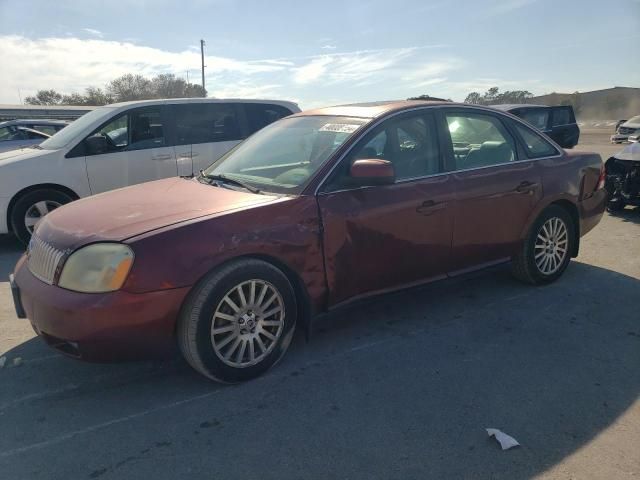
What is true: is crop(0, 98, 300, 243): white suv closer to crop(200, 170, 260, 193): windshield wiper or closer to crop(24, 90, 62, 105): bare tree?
crop(200, 170, 260, 193): windshield wiper

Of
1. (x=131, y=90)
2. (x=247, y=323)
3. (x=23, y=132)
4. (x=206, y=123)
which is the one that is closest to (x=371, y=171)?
(x=247, y=323)

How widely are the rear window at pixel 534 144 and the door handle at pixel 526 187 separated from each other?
0.96 ft

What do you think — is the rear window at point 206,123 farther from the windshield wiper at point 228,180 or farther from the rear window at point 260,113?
the windshield wiper at point 228,180

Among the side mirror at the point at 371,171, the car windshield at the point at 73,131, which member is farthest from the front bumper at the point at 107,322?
the car windshield at the point at 73,131

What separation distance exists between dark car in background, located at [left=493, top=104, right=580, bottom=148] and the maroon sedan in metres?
7.24

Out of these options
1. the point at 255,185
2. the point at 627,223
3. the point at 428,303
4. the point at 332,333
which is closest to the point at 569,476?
the point at 332,333

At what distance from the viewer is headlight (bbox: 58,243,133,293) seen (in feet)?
8.91

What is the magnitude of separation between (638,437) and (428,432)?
1055 millimetres

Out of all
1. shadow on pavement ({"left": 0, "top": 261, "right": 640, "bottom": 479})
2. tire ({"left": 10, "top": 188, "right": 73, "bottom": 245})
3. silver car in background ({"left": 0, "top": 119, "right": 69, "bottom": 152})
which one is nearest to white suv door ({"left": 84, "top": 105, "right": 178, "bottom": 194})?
tire ({"left": 10, "top": 188, "right": 73, "bottom": 245})

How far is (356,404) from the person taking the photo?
9.46 ft

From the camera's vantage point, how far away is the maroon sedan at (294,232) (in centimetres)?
278

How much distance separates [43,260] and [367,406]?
207 cm

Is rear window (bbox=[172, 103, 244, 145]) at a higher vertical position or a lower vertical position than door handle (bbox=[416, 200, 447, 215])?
higher

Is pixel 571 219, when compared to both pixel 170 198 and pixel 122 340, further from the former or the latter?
pixel 122 340
